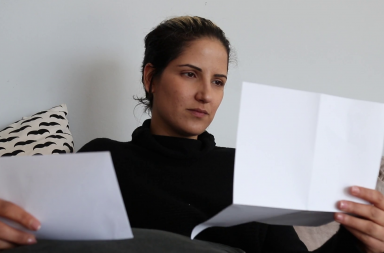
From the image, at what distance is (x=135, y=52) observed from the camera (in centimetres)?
135

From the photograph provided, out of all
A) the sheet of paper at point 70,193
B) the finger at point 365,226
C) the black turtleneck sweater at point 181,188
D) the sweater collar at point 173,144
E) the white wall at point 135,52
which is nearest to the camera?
the sheet of paper at point 70,193

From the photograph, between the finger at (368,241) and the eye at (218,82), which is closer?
the finger at (368,241)

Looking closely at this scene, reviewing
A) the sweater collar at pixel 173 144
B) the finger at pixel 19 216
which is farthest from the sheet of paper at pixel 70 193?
the sweater collar at pixel 173 144

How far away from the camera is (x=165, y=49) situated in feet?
3.59

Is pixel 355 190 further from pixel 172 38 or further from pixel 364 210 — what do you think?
pixel 172 38

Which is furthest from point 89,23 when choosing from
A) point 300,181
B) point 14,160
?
point 300,181

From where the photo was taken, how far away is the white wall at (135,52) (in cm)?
128

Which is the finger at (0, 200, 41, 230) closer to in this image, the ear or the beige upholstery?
the ear

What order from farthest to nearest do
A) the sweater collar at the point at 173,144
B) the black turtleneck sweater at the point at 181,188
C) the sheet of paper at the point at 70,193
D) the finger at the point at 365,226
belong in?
the sweater collar at the point at 173,144 < the black turtleneck sweater at the point at 181,188 < the finger at the point at 365,226 < the sheet of paper at the point at 70,193

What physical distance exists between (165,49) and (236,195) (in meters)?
0.63

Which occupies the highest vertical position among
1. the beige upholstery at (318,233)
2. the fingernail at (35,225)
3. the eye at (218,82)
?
the eye at (218,82)

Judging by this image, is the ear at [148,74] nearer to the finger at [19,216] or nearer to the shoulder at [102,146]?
the shoulder at [102,146]

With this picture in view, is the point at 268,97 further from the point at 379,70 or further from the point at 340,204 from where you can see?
the point at 379,70

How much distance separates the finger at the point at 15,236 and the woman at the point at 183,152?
38 cm
